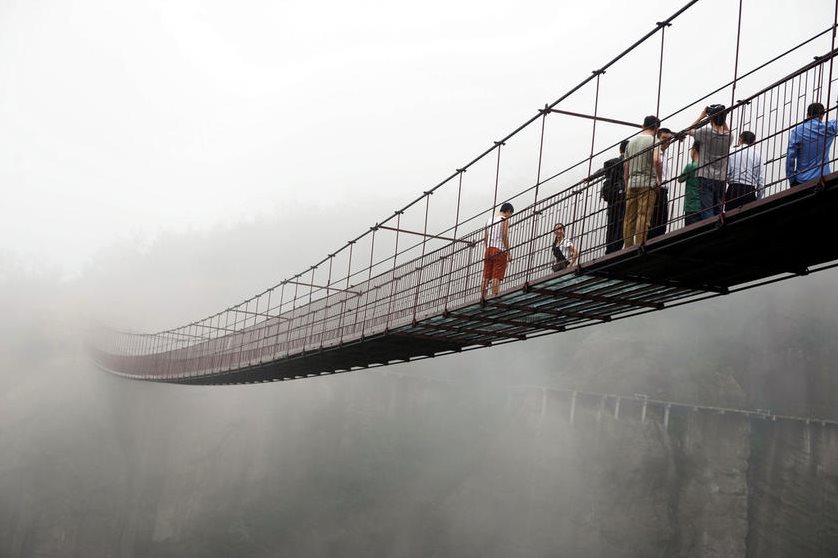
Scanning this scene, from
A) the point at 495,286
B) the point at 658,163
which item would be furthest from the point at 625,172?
the point at 495,286

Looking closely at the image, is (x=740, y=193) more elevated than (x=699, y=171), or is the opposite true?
(x=699, y=171)

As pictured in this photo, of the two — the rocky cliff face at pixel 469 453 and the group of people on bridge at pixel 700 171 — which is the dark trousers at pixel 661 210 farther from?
the rocky cliff face at pixel 469 453

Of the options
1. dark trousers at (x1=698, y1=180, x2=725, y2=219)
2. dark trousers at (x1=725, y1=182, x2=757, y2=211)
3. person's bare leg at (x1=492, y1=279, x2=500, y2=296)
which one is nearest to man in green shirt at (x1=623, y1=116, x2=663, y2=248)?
dark trousers at (x1=698, y1=180, x2=725, y2=219)

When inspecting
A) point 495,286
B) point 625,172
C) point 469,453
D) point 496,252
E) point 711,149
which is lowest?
point 469,453

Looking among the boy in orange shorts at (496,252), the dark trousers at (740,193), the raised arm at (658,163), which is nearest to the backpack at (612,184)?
the raised arm at (658,163)

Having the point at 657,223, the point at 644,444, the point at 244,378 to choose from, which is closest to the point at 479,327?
the point at 657,223

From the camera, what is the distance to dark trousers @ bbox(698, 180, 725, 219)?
8.29 m

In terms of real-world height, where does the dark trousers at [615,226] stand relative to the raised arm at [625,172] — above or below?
below

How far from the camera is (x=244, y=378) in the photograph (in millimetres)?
25016

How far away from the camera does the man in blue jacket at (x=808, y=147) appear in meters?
7.51

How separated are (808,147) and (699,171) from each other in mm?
1162

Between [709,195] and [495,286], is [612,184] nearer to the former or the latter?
[709,195]

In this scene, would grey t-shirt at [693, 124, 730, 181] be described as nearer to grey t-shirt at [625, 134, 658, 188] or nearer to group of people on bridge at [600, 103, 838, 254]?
group of people on bridge at [600, 103, 838, 254]

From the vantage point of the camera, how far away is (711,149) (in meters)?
8.43
